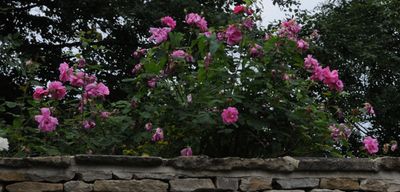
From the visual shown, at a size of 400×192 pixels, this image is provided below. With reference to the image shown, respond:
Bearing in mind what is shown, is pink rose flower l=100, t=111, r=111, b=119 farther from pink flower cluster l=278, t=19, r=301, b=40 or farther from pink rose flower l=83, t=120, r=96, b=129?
pink flower cluster l=278, t=19, r=301, b=40

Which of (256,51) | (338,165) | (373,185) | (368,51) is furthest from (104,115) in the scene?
(368,51)

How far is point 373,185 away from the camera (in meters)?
2.90

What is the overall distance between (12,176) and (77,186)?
0.26 metres

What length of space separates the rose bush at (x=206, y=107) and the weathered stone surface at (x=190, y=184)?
0.49 m

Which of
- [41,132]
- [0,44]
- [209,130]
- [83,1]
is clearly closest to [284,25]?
[209,130]

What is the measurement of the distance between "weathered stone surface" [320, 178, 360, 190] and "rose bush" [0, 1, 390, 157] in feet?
1.69

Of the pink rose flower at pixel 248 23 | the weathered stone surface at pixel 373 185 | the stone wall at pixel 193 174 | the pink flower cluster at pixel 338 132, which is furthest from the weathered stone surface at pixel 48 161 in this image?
the pink flower cluster at pixel 338 132

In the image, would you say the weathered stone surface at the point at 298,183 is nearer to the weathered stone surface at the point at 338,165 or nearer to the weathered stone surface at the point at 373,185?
the weathered stone surface at the point at 338,165

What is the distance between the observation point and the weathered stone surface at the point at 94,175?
2590mm

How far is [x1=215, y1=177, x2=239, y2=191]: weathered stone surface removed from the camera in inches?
107

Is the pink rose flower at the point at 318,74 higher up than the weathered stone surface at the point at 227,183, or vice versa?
the pink rose flower at the point at 318,74

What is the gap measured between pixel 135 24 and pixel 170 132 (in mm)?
7114

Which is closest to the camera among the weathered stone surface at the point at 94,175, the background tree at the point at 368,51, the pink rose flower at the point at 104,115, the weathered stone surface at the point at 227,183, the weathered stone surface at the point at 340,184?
the weathered stone surface at the point at 94,175

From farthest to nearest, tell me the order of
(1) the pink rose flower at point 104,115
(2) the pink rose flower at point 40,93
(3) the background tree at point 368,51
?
(3) the background tree at point 368,51, (1) the pink rose flower at point 104,115, (2) the pink rose flower at point 40,93
